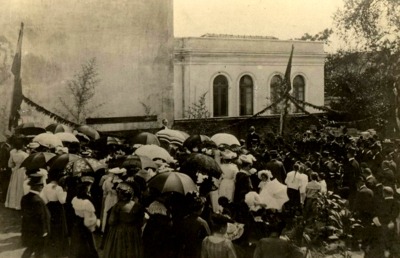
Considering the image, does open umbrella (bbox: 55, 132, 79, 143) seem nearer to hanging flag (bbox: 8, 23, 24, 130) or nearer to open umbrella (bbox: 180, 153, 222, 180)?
open umbrella (bbox: 180, 153, 222, 180)

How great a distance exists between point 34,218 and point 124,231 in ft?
3.93

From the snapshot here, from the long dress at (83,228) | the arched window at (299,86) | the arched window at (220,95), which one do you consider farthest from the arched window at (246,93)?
the long dress at (83,228)

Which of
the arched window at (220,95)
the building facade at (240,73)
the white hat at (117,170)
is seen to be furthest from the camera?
the arched window at (220,95)

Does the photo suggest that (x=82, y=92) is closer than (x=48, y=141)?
No

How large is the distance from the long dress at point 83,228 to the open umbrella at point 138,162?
0.90 metres

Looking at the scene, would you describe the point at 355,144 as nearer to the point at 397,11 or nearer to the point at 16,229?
the point at 397,11

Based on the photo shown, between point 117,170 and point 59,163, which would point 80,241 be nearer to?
point 117,170

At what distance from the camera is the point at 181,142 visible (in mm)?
9406

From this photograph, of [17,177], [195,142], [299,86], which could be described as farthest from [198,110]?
[17,177]

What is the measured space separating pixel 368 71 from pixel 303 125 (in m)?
2.71

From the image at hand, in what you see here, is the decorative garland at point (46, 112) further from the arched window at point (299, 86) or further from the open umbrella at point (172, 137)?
the arched window at point (299, 86)

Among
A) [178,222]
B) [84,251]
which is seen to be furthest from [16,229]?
[178,222]

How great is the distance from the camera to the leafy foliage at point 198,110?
62.0 feet

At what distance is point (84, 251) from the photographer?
5.58m
